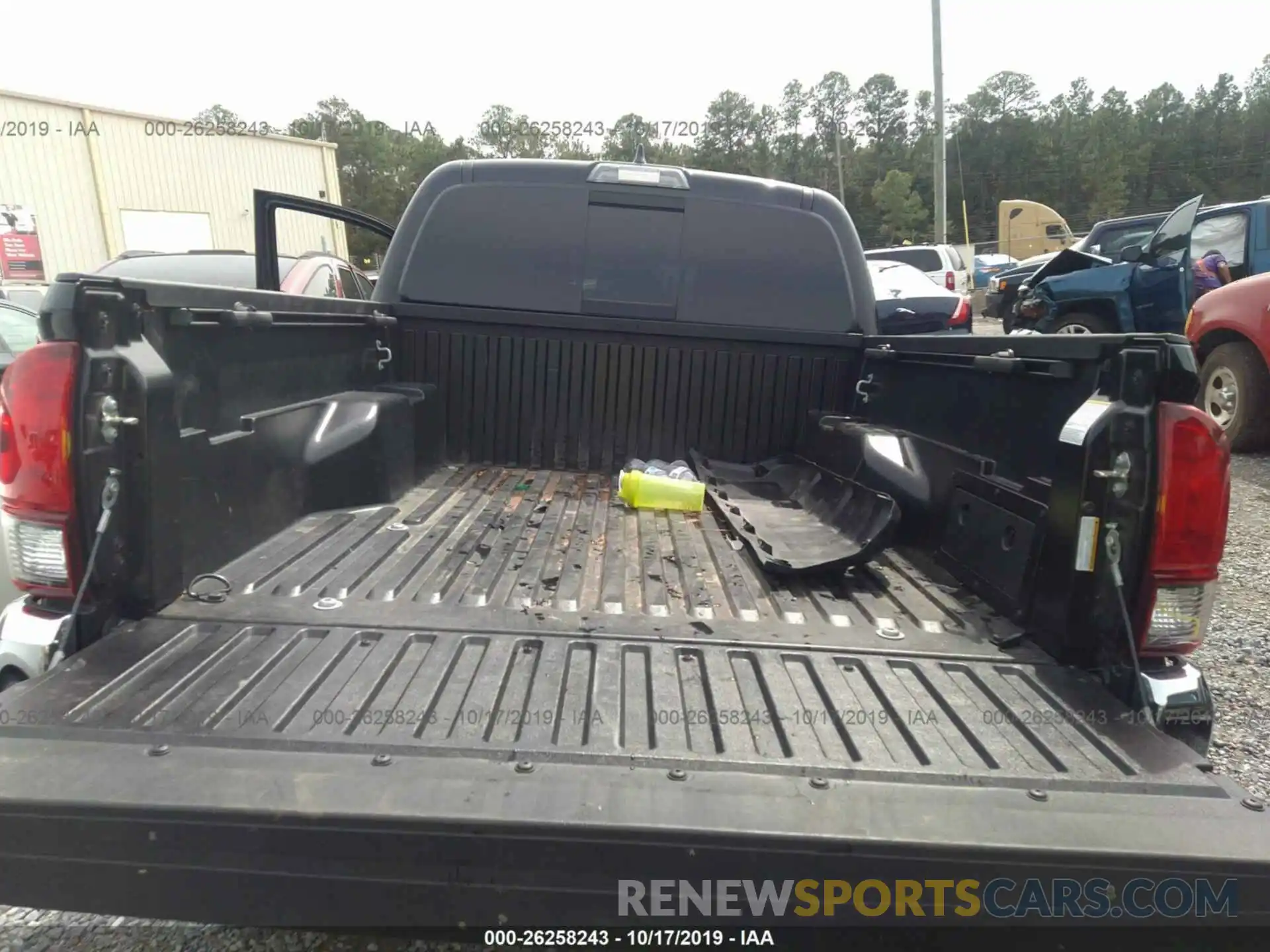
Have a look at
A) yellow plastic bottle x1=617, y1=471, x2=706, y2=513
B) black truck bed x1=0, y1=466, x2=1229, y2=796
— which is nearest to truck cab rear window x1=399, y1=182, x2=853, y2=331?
yellow plastic bottle x1=617, y1=471, x2=706, y2=513

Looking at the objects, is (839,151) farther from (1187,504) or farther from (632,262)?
(1187,504)

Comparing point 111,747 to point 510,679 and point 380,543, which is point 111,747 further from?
point 380,543

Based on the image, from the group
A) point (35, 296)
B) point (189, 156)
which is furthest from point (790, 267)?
point (189, 156)

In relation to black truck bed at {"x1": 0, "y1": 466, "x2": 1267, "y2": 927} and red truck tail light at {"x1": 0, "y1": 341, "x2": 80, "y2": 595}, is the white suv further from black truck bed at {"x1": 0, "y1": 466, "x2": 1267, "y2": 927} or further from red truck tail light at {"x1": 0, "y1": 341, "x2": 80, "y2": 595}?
red truck tail light at {"x1": 0, "y1": 341, "x2": 80, "y2": 595}

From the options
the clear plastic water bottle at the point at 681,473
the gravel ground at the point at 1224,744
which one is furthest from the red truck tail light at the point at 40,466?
the clear plastic water bottle at the point at 681,473

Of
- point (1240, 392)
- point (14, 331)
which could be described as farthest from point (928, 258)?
point (14, 331)

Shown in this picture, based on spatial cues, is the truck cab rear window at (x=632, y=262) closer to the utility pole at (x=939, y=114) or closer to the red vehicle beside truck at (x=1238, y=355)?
the red vehicle beside truck at (x=1238, y=355)

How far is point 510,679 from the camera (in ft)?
5.58

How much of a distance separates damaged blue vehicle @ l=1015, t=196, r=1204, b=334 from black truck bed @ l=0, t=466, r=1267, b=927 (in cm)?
810

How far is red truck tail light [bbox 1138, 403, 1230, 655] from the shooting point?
1688mm

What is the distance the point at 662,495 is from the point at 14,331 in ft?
16.7

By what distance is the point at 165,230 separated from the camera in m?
20.0

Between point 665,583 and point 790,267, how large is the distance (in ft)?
6.20

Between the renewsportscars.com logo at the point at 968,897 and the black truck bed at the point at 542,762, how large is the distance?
2 cm
